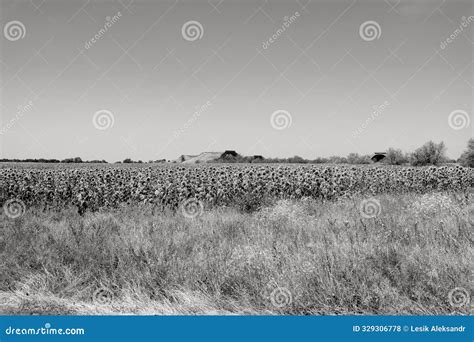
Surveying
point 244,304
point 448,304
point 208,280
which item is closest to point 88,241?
point 208,280

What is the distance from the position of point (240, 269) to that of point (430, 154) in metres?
40.6

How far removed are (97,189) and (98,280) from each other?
6.30 metres

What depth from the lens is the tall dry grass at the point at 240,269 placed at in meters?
3.70

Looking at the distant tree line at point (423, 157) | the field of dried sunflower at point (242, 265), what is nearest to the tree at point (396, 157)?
the distant tree line at point (423, 157)

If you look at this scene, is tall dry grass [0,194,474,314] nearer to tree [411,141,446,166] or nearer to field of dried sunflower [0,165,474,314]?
field of dried sunflower [0,165,474,314]

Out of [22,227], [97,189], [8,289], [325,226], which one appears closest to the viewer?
[8,289]

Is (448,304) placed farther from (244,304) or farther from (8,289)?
(8,289)

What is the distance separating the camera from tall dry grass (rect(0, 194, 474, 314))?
145 inches

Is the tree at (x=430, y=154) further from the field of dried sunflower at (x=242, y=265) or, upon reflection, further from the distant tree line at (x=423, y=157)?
the field of dried sunflower at (x=242, y=265)

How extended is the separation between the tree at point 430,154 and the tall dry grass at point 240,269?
123 feet

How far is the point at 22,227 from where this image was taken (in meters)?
6.46

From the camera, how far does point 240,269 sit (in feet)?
14.0

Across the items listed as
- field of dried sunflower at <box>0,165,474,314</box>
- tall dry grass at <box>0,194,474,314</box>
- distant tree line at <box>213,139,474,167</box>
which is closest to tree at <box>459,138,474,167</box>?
distant tree line at <box>213,139,474,167</box>

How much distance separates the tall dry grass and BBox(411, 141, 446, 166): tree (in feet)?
123
